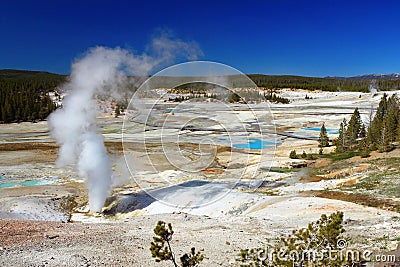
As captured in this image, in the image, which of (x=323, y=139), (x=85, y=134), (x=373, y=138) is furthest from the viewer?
(x=323, y=139)

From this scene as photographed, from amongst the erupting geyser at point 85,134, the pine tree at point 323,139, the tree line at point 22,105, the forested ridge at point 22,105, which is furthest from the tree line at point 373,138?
the tree line at point 22,105

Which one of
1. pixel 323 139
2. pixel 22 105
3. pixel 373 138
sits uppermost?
pixel 22 105

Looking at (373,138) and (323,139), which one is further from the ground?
(373,138)

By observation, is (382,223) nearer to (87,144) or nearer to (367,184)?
(367,184)

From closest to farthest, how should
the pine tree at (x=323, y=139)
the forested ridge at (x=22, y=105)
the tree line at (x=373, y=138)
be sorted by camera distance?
the tree line at (x=373, y=138) < the pine tree at (x=323, y=139) < the forested ridge at (x=22, y=105)

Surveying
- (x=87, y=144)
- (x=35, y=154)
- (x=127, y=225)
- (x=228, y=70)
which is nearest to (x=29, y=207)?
(x=87, y=144)

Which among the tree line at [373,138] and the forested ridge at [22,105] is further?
the forested ridge at [22,105]

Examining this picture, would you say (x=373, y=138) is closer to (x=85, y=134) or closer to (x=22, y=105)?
(x=85, y=134)

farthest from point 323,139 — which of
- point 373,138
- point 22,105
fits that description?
point 22,105

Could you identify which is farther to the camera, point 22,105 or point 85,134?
point 22,105

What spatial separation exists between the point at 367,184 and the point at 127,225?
12407 mm

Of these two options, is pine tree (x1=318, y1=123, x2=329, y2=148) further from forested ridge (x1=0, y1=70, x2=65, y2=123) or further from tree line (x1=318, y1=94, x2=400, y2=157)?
forested ridge (x1=0, y1=70, x2=65, y2=123)

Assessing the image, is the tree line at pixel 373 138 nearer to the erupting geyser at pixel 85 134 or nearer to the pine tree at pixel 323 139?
the pine tree at pixel 323 139

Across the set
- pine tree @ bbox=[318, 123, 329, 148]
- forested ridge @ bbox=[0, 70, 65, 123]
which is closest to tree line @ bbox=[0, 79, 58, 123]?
forested ridge @ bbox=[0, 70, 65, 123]
